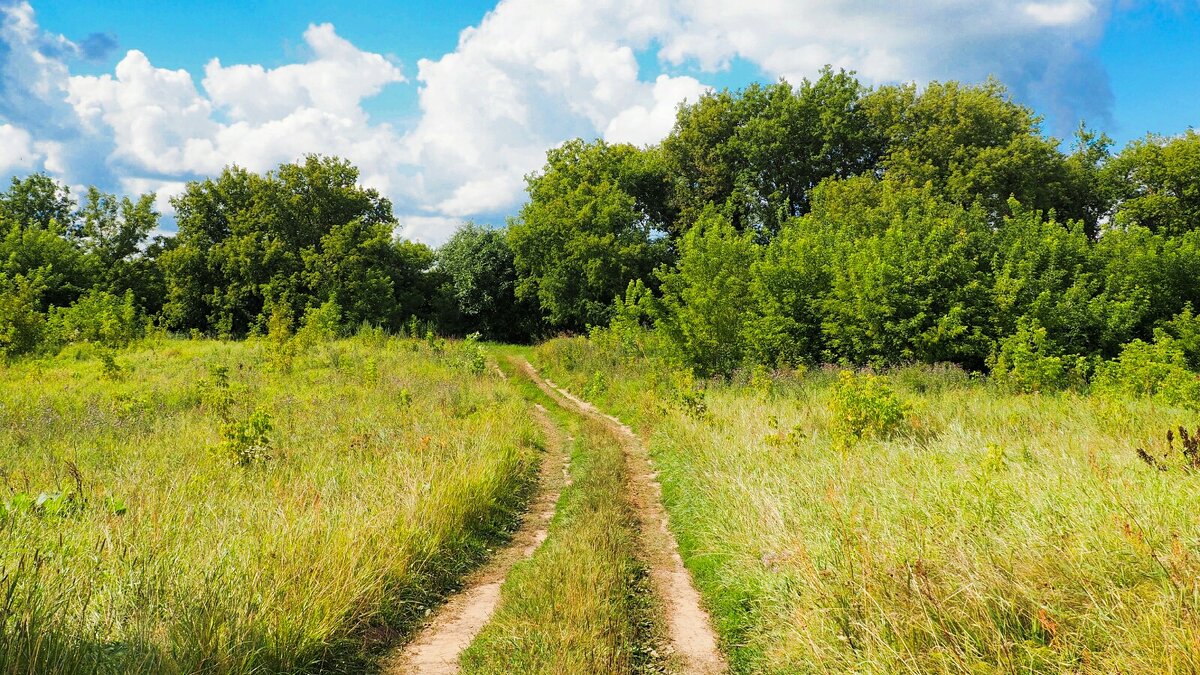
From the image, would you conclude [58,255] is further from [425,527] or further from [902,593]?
[902,593]

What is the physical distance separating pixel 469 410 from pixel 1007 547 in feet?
37.5

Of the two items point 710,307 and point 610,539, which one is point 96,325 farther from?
point 610,539

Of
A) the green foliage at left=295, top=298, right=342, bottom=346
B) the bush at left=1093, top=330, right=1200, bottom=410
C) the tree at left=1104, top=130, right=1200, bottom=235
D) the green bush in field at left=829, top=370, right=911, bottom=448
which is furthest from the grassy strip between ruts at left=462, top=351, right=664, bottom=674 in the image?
the tree at left=1104, top=130, right=1200, bottom=235

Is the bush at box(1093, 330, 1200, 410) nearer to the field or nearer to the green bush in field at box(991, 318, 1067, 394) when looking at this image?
the field

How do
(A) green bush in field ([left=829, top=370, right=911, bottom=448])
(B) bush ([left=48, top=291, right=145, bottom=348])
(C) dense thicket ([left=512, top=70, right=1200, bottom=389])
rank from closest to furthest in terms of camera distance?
1. (A) green bush in field ([left=829, top=370, right=911, bottom=448])
2. (C) dense thicket ([left=512, top=70, right=1200, bottom=389])
3. (B) bush ([left=48, top=291, right=145, bottom=348])

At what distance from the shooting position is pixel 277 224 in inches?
1398

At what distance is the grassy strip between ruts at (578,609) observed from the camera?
4.62 m

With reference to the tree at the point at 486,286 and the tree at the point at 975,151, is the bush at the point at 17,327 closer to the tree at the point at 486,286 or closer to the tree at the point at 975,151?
the tree at the point at 486,286

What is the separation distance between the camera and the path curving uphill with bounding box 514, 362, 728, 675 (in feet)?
16.4

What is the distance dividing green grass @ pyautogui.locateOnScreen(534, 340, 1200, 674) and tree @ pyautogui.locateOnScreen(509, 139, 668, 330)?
25981 millimetres

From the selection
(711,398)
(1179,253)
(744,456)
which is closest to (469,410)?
(711,398)

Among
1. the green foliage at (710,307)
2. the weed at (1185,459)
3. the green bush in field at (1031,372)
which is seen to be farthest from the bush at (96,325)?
the green bush in field at (1031,372)

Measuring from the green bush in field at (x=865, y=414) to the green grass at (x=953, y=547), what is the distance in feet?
0.70

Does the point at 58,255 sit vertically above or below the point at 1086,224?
below
